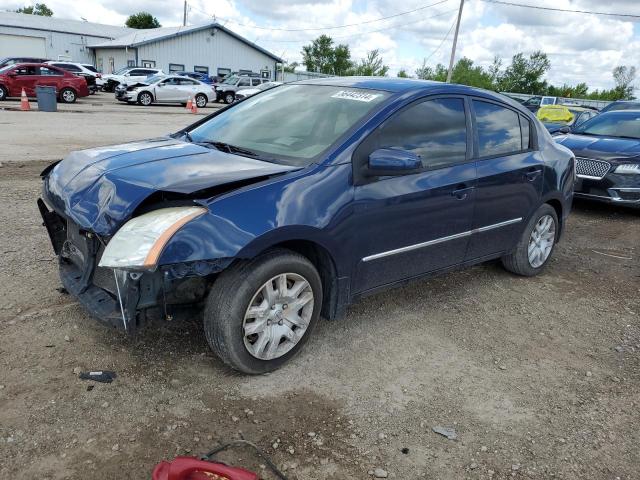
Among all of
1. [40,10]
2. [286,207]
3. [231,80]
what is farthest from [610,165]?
[40,10]

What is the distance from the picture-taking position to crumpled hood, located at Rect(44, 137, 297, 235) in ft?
9.44

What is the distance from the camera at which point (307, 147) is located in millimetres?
3488

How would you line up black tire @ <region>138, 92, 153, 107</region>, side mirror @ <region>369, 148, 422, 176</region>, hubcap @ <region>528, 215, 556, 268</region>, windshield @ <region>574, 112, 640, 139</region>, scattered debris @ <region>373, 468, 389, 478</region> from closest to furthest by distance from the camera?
1. scattered debris @ <region>373, 468, 389, 478</region>
2. side mirror @ <region>369, 148, 422, 176</region>
3. hubcap @ <region>528, 215, 556, 268</region>
4. windshield @ <region>574, 112, 640, 139</region>
5. black tire @ <region>138, 92, 153, 107</region>

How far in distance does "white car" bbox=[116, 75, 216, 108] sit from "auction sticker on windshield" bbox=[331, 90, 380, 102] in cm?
2320

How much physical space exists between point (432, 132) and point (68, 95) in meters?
22.9

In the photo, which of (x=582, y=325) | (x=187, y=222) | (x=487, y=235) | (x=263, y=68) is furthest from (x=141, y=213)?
(x=263, y=68)

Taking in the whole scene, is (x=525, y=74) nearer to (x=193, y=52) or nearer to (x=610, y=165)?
(x=193, y=52)

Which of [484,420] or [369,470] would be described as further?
[484,420]

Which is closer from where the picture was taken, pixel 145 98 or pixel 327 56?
pixel 145 98

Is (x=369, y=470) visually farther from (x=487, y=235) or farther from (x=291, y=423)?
(x=487, y=235)

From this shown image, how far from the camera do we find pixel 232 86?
2977 centimetres

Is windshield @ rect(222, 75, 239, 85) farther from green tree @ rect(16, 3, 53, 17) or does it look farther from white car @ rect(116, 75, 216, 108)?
green tree @ rect(16, 3, 53, 17)

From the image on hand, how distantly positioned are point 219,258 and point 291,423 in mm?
944

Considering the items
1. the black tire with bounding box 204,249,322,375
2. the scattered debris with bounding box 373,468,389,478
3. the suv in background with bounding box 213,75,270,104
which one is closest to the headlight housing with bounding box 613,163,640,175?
the black tire with bounding box 204,249,322,375
